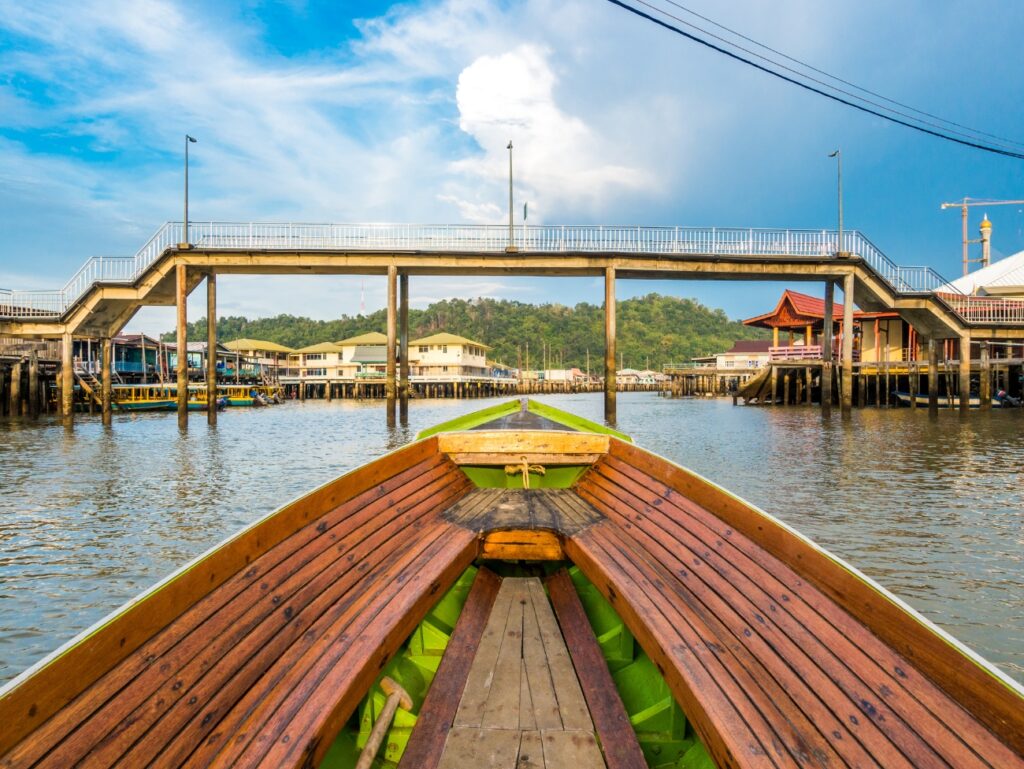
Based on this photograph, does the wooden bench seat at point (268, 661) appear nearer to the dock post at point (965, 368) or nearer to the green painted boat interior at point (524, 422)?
the green painted boat interior at point (524, 422)

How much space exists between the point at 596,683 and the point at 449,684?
2.43 feet

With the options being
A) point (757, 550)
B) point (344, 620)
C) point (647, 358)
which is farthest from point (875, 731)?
point (647, 358)

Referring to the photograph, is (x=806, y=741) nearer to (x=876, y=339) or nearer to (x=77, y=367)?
(x=876, y=339)

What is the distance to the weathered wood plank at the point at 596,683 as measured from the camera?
2382mm

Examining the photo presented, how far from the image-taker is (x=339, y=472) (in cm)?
1301

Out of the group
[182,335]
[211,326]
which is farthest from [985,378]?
[182,335]

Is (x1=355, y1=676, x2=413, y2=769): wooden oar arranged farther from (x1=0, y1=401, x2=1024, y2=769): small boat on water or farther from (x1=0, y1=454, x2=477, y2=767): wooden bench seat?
(x1=0, y1=454, x2=477, y2=767): wooden bench seat

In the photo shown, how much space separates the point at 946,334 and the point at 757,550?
2932 centimetres

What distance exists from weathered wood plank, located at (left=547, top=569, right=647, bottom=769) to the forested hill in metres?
121

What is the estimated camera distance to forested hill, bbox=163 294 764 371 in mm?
128875

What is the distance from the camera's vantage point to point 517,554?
3.90 meters

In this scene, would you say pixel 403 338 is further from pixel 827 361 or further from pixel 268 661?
pixel 268 661

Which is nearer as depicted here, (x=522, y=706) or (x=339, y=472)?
(x=522, y=706)

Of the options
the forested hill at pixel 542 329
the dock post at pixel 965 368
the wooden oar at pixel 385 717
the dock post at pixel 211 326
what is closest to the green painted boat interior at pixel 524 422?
the wooden oar at pixel 385 717
